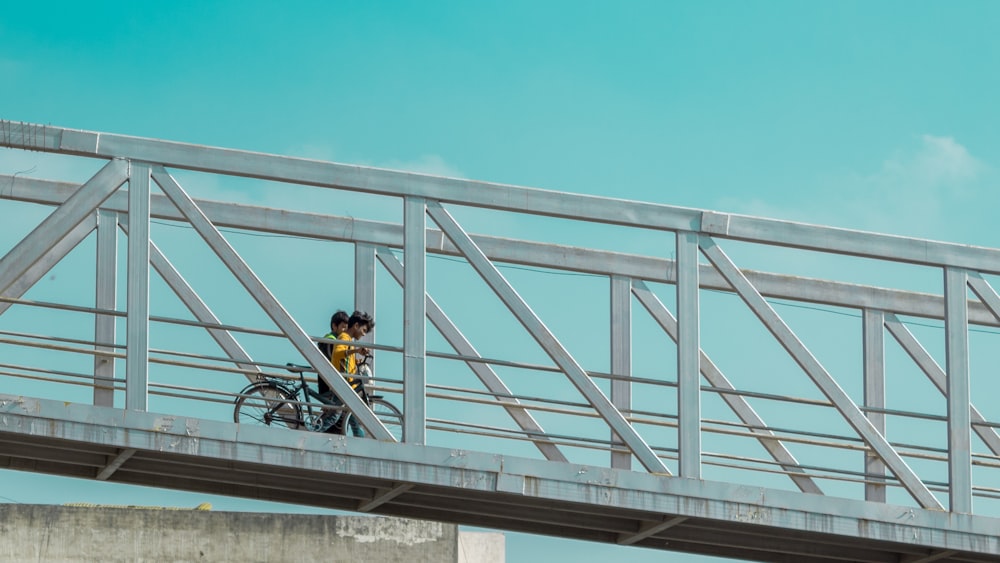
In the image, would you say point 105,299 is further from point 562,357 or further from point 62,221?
point 562,357

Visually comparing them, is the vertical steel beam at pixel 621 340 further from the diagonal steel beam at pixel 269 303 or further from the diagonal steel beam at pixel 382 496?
the diagonal steel beam at pixel 269 303

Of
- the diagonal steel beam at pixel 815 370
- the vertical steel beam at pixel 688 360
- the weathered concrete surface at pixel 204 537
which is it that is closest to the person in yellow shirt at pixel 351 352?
the vertical steel beam at pixel 688 360

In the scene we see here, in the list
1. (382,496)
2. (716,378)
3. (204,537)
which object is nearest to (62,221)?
(382,496)

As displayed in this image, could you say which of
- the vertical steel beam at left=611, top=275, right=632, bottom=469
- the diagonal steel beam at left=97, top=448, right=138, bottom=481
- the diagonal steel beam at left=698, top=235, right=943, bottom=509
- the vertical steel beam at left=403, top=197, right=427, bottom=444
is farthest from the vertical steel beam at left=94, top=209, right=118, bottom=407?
Result: the diagonal steel beam at left=698, top=235, right=943, bottom=509

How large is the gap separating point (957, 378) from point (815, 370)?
1.64 meters

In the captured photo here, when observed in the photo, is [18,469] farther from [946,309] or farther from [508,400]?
[946,309]

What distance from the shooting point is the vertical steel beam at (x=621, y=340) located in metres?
18.9

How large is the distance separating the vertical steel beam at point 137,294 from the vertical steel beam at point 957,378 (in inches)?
301

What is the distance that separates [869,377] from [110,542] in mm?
14688

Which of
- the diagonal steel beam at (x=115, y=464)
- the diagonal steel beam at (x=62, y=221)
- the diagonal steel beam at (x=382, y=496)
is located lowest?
the diagonal steel beam at (x=382, y=496)

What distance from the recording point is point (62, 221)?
15305 mm

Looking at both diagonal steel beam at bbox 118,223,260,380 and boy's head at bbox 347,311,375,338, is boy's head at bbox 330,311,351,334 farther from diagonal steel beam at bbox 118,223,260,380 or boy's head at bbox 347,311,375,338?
diagonal steel beam at bbox 118,223,260,380

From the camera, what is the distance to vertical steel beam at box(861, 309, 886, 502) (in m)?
19.2

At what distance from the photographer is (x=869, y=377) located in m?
20.1
